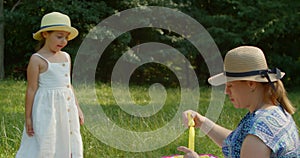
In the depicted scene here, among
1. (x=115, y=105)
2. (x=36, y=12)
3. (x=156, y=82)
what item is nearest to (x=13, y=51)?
(x=36, y=12)

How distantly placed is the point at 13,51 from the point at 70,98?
913 cm

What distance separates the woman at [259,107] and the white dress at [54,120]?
1.46 meters

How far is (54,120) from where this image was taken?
3225 millimetres

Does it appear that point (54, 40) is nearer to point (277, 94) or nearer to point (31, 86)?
point (31, 86)

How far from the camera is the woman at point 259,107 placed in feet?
6.05

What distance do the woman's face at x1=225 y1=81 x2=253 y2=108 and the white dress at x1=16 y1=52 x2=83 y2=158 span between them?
1.56m

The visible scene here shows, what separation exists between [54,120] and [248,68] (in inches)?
64.6

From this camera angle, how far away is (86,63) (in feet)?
33.2

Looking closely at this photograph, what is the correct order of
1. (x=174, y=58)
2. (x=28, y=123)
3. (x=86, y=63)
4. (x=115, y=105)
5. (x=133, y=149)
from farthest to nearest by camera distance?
(x=174, y=58), (x=86, y=63), (x=115, y=105), (x=133, y=149), (x=28, y=123)

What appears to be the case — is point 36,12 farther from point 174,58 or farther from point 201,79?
point 201,79

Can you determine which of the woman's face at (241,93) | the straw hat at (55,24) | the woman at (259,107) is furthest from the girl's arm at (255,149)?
the straw hat at (55,24)

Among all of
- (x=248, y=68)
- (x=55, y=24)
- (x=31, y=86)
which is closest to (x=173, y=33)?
(x=55, y=24)

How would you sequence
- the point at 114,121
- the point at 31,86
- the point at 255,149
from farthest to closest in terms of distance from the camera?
the point at 114,121 → the point at 31,86 → the point at 255,149

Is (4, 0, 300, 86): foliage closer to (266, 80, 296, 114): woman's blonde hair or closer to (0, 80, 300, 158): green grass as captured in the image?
(0, 80, 300, 158): green grass
